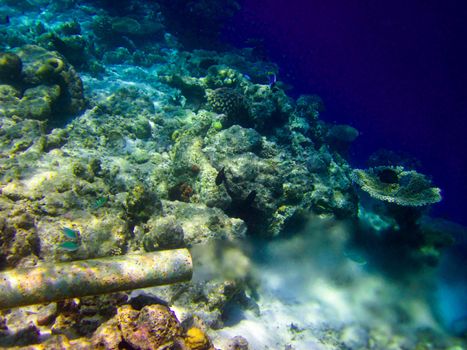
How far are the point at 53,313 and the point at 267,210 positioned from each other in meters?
4.03

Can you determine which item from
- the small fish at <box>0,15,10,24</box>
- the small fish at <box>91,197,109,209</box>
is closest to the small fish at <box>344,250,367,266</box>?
the small fish at <box>91,197,109,209</box>

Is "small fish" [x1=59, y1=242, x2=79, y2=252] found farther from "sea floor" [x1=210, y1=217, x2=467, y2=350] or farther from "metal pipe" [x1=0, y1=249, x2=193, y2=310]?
"sea floor" [x1=210, y1=217, x2=467, y2=350]

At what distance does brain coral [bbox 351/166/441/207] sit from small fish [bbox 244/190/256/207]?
266 centimetres

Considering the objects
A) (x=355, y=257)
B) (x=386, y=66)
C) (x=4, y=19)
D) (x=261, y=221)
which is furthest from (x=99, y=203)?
(x=386, y=66)

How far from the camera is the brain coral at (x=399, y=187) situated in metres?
6.10

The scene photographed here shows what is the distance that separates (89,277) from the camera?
3.07 metres

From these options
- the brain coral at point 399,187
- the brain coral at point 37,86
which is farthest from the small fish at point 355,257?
the brain coral at point 37,86

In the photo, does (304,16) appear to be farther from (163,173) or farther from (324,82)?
(163,173)

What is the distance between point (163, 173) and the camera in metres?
6.80

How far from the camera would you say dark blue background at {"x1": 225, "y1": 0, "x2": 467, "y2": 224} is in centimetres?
4559

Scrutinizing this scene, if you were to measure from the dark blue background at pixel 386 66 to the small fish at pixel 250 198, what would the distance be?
35.2 m

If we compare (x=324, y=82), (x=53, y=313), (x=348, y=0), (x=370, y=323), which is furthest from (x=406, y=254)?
(x=348, y=0)

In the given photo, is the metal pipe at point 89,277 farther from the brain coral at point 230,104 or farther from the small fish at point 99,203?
the brain coral at point 230,104

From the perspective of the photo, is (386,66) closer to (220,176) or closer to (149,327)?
(220,176)
